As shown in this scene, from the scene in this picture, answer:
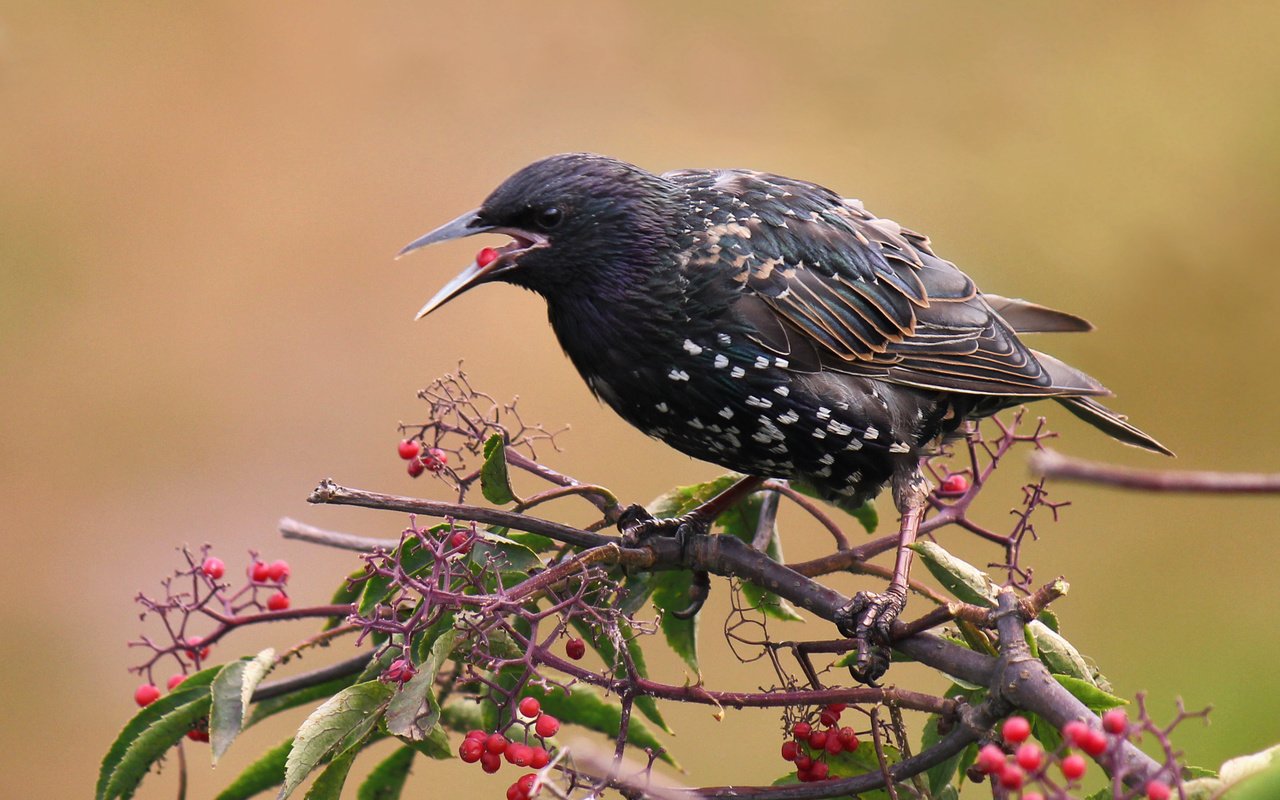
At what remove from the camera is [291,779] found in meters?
1.82

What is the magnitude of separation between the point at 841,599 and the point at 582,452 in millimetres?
4027

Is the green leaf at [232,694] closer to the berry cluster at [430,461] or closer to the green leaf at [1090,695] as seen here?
the berry cluster at [430,461]

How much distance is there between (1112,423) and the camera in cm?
314

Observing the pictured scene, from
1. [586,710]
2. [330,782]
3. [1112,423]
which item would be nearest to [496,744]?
[330,782]

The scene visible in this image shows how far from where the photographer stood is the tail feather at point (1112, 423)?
3.10m

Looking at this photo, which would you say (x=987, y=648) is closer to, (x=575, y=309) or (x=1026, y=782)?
(x=1026, y=782)

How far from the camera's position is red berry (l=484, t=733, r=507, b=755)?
6.65ft

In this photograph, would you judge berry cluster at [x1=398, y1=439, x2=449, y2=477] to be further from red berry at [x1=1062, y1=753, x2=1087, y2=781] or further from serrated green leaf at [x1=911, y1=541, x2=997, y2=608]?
red berry at [x1=1062, y1=753, x2=1087, y2=781]

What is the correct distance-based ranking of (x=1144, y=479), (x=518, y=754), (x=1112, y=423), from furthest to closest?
(x=1112, y=423), (x=518, y=754), (x=1144, y=479)

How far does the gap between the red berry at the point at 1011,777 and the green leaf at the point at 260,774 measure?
4.14ft

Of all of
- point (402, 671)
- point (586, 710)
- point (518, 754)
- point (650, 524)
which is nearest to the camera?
point (402, 671)

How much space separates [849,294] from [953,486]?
0.47m

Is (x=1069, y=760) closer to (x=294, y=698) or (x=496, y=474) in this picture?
(x=496, y=474)

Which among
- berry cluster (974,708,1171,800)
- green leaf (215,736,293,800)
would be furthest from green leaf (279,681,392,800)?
berry cluster (974,708,1171,800)
